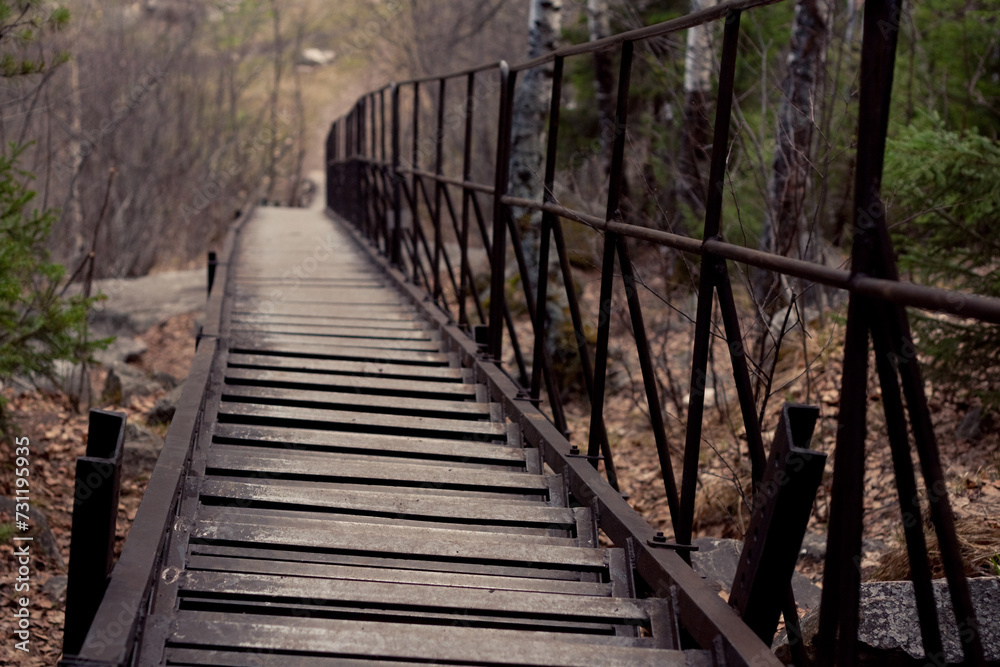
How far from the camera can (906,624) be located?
2.61 metres

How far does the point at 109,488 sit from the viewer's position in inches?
83.4

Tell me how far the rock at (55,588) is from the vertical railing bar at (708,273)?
3.42 meters

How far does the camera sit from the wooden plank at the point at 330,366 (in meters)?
5.30

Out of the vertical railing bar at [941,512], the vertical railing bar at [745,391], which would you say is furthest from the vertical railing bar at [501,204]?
the vertical railing bar at [941,512]

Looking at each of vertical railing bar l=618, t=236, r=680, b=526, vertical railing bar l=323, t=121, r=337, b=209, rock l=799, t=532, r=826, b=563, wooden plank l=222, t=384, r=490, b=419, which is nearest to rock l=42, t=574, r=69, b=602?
wooden plank l=222, t=384, r=490, b=419

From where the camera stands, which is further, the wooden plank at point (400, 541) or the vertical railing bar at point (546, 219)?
the vertical railing bar at point (546, 219)

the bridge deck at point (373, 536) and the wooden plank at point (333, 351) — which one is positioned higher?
the wooden plank at point (333, 351)

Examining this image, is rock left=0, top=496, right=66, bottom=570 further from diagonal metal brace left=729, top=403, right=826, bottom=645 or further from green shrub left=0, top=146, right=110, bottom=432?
diagonal metal brace left=729, top=403, right=826, bottom=645

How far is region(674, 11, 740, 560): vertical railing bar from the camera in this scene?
2.59 metres

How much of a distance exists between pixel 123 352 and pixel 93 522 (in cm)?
1013

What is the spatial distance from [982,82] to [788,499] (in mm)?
6295

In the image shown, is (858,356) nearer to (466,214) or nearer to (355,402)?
(355,402)

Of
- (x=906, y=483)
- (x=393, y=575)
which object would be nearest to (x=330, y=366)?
(x=393, y=575)

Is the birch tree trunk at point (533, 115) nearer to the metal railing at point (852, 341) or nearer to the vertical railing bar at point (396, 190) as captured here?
the vertical railing bar at point (396, 190)
